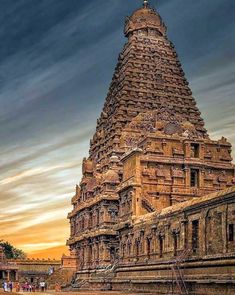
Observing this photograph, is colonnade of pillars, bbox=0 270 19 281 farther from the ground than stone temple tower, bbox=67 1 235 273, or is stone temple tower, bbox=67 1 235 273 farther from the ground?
stone temple tower, bbox=67 1 235 273

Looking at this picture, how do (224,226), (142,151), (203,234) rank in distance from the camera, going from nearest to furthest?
(224,226), (203,234), (142,151)

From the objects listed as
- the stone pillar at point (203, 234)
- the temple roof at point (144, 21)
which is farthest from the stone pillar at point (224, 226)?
the temple roof at point (144, 21)

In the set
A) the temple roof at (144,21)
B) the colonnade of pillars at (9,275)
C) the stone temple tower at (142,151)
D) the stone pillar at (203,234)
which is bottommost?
the colonnade of pillars at (9,275)

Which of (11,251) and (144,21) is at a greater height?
(144,21)

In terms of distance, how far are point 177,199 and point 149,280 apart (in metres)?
18.1

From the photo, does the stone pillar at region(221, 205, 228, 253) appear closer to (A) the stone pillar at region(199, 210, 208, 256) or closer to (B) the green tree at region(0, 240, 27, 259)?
(A) the stone pillar at region(199, 210, 208, 256)

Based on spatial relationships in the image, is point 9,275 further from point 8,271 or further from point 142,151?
point 142,151

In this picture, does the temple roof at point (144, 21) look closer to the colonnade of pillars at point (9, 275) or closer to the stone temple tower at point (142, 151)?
the stone temple tower at point (142, 151)

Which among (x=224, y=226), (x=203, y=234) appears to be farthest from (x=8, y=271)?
(x=224, y=226)

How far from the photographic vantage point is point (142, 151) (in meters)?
61.3

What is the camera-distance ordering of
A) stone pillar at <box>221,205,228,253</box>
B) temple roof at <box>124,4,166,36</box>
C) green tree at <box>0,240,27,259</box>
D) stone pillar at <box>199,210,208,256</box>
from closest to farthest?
stone pillar at <box>221,205,228,253</box>
stone pillar at <box>199,210,208,256</box>
temple roof at <box>124,4,166,36</box>
green tree at <box>0,240,27,259</box>

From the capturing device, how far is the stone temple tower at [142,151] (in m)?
61.2

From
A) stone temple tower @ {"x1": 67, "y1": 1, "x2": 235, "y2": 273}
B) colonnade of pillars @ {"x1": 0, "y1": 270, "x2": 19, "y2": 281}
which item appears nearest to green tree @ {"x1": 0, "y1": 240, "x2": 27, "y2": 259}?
colonnade of pillars @ {"x1": 0, "y1": 270, "x2": 19, "y2": 281}

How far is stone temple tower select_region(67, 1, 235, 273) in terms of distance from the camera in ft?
201
